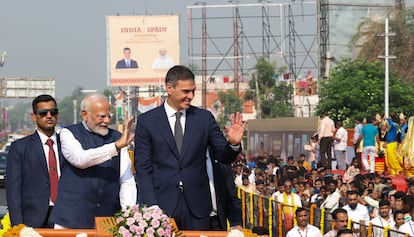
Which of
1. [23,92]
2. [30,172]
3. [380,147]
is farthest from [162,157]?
[23,92]

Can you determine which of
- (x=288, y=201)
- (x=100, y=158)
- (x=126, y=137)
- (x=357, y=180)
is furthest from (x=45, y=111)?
(x=357, y=180)

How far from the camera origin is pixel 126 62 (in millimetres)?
106562

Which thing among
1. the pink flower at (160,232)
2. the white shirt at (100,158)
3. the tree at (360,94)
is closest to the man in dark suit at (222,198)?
the white shirt at (100,158)

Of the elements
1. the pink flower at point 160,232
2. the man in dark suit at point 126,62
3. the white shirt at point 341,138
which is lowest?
the white shirt at point 341,138

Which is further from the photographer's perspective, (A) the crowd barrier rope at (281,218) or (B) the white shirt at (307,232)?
(B) the white shirt at (307,232)

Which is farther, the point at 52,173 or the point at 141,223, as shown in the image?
the point at 52,173

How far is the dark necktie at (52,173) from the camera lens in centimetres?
953

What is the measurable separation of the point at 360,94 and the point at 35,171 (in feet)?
121

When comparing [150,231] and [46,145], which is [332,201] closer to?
[46,145]

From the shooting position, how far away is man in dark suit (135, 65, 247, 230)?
8641 millimetres

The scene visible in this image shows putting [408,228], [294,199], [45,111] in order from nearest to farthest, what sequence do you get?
1. [45,111]
2. [408,228]
3. [294,199]

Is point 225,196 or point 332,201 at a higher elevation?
point 225,196

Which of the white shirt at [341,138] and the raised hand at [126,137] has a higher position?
the raised hand at [126,137]

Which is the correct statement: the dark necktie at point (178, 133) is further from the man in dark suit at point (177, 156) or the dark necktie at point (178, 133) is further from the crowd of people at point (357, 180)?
the crowd of people at point (357, 180)
